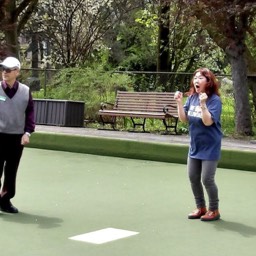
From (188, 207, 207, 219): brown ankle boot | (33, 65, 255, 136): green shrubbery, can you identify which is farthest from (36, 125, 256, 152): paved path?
(188, 207, 207, 219): brown ankle boot

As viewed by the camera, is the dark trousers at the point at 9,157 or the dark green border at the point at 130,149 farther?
the dark green border at the point at 130,149

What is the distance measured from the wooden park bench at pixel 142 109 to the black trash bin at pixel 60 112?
0.53 meters

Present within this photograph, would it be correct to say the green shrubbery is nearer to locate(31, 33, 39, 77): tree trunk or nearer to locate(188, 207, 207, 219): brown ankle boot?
locate(188, 207, 207, 219): brown ankle boot

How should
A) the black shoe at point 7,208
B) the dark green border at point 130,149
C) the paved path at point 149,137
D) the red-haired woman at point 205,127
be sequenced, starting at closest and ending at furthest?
the red-haired woman at point 205,127, the black shoe at point 7,208, the dark green border at point 130,149, the paved path at point 149,137

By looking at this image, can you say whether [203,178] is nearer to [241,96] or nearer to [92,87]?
[241,96]

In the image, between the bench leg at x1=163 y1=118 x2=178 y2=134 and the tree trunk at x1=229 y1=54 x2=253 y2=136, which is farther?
the bench leg at x1=163 y1=118 x2=178 y2=134

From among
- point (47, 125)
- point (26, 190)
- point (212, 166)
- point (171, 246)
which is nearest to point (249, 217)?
point (212, 166)

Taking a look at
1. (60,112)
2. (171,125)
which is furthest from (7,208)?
(60,112)

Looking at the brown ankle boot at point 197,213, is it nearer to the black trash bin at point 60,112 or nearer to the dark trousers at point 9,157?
the dark trousers at point 9,157

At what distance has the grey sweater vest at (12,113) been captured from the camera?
20.9 ft

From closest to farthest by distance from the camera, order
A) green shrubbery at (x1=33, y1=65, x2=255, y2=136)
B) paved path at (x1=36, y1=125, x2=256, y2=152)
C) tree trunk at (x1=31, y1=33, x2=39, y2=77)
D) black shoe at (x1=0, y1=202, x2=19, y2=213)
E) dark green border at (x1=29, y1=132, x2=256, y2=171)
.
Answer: black shoe at (x1=0, y1=202, x2=19, y2=213) → dark green border at (x1=29, y1=132, x2=256, y2=171) → paved path at (x1=36, y1=125, x2=256, y2=152) → green shrubbery at (x1=33, y1=65, x2=255, y2=136) → tree trunk at (x1=31, y1=33, x2=39, y2=77)

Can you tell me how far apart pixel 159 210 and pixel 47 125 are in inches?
353

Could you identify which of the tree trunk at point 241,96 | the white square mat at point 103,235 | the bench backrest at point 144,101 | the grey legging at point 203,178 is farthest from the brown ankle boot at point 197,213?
the bench backrest at point 144,101

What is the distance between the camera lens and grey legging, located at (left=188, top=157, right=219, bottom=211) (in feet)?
20.3
